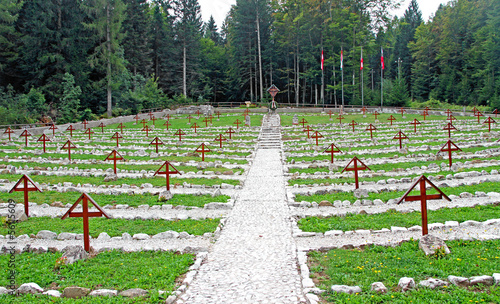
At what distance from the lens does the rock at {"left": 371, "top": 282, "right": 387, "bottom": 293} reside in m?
6.12

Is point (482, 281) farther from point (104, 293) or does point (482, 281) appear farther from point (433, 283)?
point (104, 293)

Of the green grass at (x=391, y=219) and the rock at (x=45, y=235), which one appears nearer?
the rock at (x=45, y=235)

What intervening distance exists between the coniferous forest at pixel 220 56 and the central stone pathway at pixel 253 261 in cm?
3406

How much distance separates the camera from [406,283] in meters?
6.16

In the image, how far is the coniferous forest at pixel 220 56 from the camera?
49156mm

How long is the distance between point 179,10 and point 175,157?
5167 centimetres

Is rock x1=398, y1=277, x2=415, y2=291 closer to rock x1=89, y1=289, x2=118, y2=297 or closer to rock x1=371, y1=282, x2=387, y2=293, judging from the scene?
rock x1=371, y1=282, x2=387, y2=293

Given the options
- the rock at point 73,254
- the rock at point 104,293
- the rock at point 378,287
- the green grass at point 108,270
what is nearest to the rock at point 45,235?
the green grass at point 108,270

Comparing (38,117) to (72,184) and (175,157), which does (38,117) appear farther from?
(72,184)

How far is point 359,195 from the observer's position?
514 inches

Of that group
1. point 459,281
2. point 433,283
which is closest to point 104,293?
point 433,283

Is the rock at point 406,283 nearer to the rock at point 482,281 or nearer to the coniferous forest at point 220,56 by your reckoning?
the rock at point 482,281

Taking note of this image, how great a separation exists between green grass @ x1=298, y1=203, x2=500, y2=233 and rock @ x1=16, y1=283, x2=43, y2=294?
19.1ft

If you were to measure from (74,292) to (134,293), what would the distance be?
0.97 m
